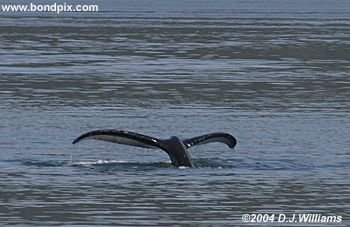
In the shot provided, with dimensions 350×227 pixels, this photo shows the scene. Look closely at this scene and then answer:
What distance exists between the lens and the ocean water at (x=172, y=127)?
17.1 metres

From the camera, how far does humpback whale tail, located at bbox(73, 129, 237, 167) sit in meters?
18.8

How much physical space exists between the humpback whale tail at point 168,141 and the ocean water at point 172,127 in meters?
0.20

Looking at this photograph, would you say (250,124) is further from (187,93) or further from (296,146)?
(187,93)

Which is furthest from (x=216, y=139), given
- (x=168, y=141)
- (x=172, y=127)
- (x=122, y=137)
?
(x=172, y=127)

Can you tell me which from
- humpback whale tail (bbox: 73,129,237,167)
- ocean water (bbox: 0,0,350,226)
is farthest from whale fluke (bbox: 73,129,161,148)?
ocean water (bbox: 0,0,350,226)

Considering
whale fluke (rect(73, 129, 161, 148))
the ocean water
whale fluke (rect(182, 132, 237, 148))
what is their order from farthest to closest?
whale fluke (rect(182, 132, 237, 148)) < whale fluke (rect(73, 129, 161, 148)) < the ocean water

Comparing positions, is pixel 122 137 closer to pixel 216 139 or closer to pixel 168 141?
pixel 168 141

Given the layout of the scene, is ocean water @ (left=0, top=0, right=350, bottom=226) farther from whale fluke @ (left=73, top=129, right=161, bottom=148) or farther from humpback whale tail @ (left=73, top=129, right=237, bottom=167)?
whale fluke @ (left=73, top=129, right=161, bottom=148)

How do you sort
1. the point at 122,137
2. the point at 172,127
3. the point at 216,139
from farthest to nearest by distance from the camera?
the point at 172,127
the point at 216,139
the point at 122,137

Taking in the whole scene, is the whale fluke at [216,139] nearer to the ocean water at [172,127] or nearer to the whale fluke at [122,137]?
the ocean water at [172,127]

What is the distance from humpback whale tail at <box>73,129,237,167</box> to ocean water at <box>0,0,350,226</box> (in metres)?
0.20

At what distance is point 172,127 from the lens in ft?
81.1

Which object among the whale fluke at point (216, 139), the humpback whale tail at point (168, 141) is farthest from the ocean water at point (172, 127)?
the whale fluke at point (216, 139)

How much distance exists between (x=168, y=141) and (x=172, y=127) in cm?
527
